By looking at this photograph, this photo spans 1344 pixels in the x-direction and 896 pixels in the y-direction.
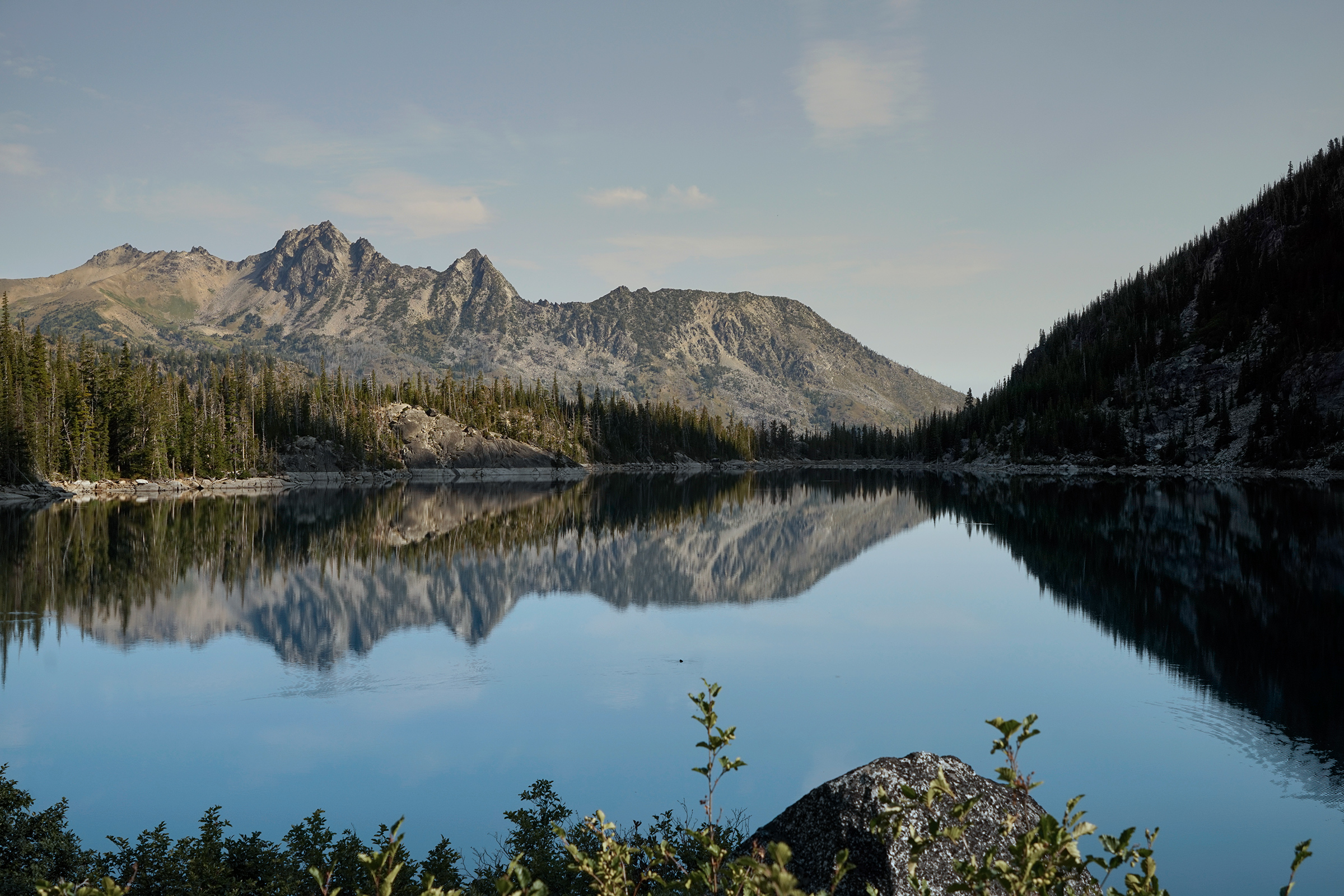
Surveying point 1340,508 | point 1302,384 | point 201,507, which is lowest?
point 201,507

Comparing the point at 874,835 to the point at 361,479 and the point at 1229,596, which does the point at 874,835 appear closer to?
the point at 1229,596

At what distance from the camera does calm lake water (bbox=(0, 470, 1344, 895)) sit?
1623cm

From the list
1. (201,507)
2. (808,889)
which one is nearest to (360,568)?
(808,889)

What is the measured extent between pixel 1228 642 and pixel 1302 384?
536ft

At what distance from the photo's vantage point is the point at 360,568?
45.1 m

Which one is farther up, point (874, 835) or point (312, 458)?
point (874, 835)

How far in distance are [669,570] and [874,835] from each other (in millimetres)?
40314

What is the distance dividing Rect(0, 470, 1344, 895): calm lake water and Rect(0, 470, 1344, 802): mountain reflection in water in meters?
0.25

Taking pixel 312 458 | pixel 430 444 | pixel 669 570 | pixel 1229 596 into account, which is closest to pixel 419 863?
pixel 1229 596

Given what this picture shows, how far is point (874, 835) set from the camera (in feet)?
28.9

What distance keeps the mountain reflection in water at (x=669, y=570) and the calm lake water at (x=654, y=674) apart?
25 cm

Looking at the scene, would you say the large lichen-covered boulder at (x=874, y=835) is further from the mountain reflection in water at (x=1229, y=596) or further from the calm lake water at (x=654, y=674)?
the mountain reflection in water at (x=1229, y=596)

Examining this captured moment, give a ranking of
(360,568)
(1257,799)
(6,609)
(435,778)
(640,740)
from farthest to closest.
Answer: (360,568)
(6,609)
(640,740)
(435,778)
(1257,799)

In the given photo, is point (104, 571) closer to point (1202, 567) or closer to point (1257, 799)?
point (1257, 799)
